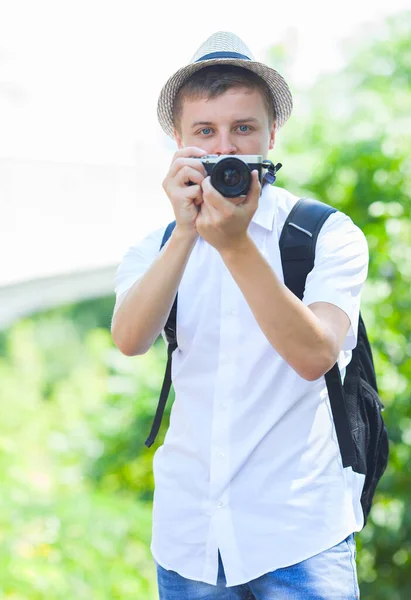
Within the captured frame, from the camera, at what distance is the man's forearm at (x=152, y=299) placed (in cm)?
158

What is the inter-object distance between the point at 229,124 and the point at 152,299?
16.3 inches

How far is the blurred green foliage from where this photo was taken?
348 centimetres

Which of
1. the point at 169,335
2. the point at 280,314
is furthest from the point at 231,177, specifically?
the point at 169,335

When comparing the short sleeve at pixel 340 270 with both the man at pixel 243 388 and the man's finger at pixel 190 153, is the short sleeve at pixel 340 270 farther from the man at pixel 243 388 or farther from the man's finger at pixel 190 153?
the man's finger at pixel 190 153

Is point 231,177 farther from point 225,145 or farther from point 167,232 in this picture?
point 167,232

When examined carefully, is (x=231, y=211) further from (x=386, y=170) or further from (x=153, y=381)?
(x=153, y=381)

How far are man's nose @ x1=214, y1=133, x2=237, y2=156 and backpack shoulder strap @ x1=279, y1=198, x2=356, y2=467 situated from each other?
0.65 ft

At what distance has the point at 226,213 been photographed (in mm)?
1377

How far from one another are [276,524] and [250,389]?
0.91 feet

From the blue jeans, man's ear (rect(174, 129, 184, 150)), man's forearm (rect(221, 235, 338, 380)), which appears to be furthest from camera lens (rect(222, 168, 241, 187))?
the blue jeans

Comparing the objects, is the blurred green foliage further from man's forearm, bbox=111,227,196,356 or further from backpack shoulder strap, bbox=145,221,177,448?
man's forearm, bbox=111,227,196,356

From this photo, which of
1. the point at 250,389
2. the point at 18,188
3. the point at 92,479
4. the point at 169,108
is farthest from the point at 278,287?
the point at 18,188

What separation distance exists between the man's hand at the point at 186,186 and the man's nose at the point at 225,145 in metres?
0.16

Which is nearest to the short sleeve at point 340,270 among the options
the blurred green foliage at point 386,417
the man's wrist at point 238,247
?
the man's wrist at point 238,247
